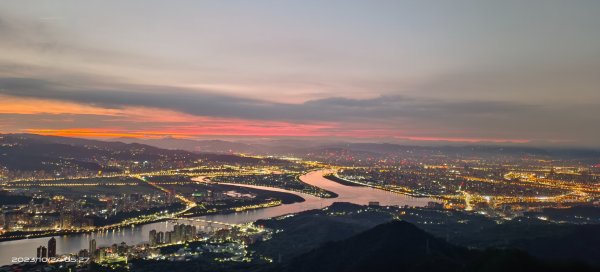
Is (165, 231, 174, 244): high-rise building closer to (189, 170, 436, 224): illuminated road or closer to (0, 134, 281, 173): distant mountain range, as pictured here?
(189, 170, 436, 224): illuminated road

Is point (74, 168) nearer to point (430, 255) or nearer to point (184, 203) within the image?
point (184, 203)

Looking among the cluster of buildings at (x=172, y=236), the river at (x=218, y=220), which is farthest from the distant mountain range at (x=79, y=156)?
the cluster of buildings at (x=172, y=236)

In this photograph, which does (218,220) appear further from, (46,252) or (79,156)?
(79,156)

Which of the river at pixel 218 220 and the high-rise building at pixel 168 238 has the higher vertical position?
the high-rise building at pixel 168 238

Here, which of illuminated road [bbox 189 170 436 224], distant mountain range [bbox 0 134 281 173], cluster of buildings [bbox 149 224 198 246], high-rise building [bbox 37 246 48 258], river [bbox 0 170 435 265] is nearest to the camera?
high-rise building [bbox 37 246 48 258]

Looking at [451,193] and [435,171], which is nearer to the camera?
[451,193]

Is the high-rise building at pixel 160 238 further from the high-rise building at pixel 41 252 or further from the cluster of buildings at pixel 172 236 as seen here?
the high-rise building at pixel 41 252

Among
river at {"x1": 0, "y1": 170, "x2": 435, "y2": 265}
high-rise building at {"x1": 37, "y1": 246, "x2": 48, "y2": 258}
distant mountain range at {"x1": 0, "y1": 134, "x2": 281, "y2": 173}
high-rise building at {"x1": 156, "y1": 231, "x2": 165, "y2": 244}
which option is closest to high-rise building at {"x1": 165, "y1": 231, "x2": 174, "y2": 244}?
high-rise building at {"x1": 156, "y1": 231, "x2": 165, "y2": 244}

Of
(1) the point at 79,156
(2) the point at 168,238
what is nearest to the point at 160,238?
(2) the point at 168,238

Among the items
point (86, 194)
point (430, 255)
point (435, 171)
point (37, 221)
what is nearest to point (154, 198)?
point (86, 194)
